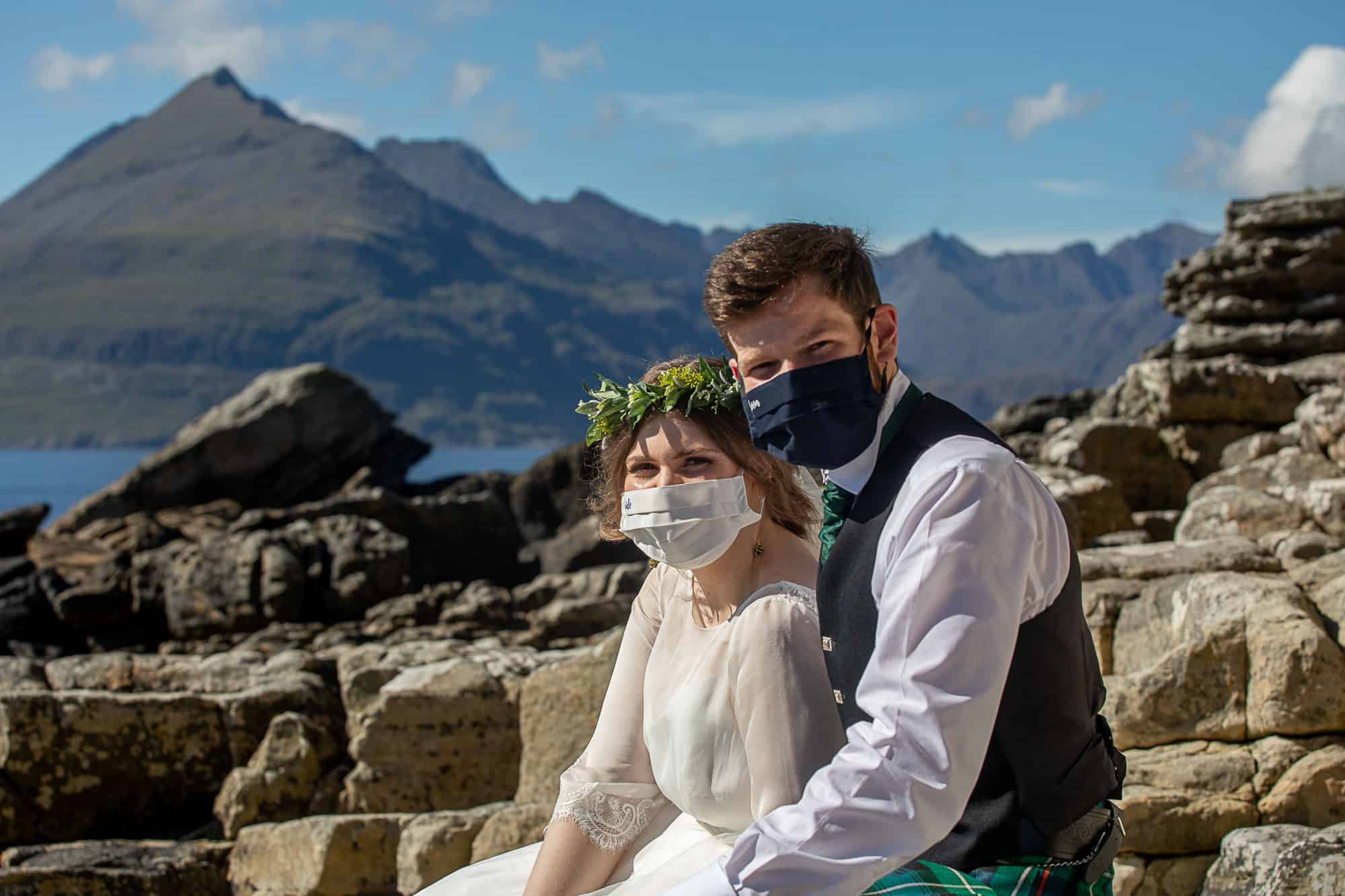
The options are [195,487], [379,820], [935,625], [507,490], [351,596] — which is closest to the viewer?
[935,625]

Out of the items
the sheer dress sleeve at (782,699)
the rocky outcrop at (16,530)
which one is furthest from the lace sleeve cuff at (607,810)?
the rocky outcrop at (16,530)

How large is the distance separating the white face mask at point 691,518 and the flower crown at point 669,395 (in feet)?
0.65

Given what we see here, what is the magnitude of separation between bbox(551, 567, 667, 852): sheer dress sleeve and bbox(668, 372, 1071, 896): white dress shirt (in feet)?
3.59

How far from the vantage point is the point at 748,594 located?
3146 mm

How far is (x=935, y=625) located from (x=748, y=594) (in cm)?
98

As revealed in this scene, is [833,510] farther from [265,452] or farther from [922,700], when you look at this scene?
[265,452]

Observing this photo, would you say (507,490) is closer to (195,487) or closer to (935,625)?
(195,487)

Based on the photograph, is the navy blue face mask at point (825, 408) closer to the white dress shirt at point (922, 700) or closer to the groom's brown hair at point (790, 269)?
the groom's brown hair at point (790, 269)

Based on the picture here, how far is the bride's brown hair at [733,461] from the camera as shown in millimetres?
3176

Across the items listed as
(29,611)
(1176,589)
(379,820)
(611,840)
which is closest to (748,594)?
(611,840)

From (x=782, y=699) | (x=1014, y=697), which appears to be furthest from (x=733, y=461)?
(x=1014, y=697)

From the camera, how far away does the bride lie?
289 centimetres

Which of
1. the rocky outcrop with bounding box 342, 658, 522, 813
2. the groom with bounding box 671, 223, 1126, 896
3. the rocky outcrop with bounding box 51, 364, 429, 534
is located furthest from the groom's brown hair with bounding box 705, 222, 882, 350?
the rocky outcrop with bounding box 51, 364, 429, 534

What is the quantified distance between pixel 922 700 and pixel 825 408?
1.94ft
